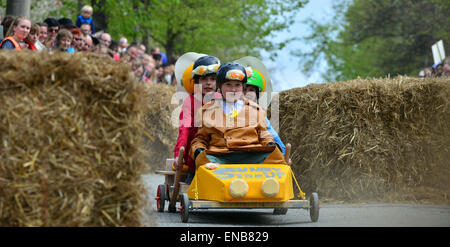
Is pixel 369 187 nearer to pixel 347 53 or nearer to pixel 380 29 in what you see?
pixel 380 29

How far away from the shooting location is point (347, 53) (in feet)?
195

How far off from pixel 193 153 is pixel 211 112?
555mm

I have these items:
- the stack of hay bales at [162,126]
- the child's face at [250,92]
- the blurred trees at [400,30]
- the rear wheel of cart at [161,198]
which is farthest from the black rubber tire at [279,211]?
the blurred trees at [400,30]

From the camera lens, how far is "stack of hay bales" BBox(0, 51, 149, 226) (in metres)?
5.12

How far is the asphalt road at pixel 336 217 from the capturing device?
7.64 meters

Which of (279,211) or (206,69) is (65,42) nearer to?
(206,69)

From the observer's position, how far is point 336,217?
27.4 feet

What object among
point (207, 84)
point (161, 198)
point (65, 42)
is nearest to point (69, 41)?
point (65, 42)

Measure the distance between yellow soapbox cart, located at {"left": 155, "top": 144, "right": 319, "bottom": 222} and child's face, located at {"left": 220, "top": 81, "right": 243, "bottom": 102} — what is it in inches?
37.2

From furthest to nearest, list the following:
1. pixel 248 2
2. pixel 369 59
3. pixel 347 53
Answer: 1. pixel 347 53
2. pixel 369 59
3. pixel 248 2

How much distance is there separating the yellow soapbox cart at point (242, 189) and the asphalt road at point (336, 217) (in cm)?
23

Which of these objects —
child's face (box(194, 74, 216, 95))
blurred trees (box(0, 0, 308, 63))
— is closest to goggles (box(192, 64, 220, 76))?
child's face (box(194, 74, 216, 95))

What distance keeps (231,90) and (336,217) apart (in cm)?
196
